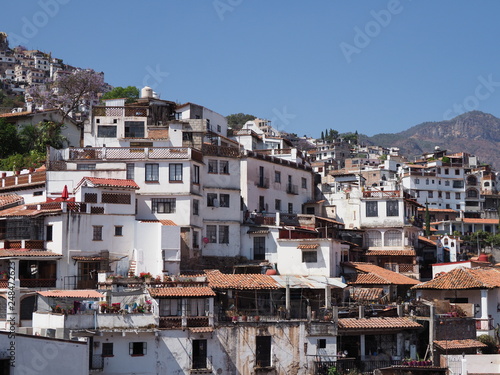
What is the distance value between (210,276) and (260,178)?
14.5 metres

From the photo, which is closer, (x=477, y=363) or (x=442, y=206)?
(x=477, y=363)

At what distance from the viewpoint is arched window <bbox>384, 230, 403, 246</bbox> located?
202 feet

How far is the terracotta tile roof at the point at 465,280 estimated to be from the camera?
46.3 meters

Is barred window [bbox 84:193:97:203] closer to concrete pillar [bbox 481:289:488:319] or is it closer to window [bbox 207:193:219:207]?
window [bbox 207:193:219:207]

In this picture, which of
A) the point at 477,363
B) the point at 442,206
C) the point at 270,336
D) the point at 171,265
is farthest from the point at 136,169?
the point at 442,206

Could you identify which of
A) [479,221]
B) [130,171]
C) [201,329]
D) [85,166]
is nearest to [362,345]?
[201,329]

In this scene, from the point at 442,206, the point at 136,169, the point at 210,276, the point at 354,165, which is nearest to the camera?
the point at 210,276

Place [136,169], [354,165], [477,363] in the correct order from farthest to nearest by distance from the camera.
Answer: [354,165] → [136,169] → [477,363]

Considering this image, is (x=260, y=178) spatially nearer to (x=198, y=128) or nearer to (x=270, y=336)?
(x=198, y=128)

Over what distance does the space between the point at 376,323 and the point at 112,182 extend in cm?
1801

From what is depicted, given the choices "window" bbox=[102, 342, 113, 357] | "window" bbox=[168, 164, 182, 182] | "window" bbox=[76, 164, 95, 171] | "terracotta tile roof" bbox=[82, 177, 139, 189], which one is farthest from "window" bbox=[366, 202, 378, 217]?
"window" bbox=[102, 342, 113, 357]

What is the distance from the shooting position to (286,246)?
51938 millimetres

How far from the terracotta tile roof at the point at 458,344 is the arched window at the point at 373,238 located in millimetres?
18416

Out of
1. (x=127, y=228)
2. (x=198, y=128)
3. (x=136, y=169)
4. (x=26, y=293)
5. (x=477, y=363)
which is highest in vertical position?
(x=198, y=128)
